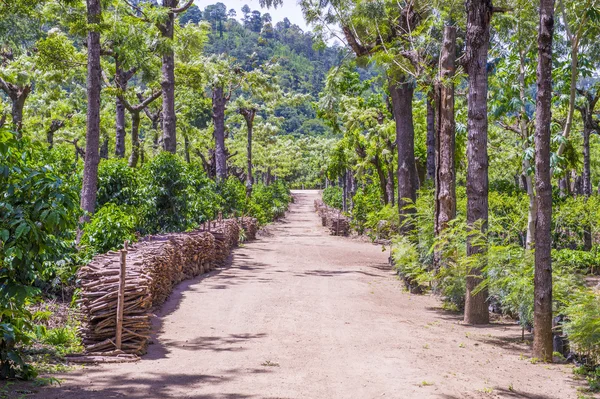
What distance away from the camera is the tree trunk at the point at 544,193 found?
841 cm

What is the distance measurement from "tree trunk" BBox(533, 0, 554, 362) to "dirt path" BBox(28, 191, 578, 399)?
52 cm

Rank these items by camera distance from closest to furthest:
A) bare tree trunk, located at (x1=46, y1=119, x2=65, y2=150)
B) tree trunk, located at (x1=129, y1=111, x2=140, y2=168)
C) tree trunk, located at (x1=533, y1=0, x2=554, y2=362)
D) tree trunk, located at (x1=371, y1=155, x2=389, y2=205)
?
tree trunk, located at (x1=533, y1=0, x2=554, y2=362) < tree trunk, located at (x1=129, y1=111, x2=140, y2=168) < tree trunk, located at (x1=371, y1=155, x2=389, y2=205) < bare tree trunk, located at (x1=46, y1=119, x2=65, y2=150)

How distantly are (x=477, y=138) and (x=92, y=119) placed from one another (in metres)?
8.10

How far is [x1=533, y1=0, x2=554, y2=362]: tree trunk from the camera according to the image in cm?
841

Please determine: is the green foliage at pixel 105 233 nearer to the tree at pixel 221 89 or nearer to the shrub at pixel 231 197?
the shrub at pixel 231 197

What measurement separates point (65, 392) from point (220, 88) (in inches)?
1009

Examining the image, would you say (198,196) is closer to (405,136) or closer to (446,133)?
(405,136)

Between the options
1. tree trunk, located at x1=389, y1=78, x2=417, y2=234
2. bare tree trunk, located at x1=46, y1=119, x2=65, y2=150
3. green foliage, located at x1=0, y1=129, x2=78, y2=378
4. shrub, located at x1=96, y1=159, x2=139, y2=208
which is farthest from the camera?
bare tree trunk, located at x1=46, y1=119, x2=65, y2=150

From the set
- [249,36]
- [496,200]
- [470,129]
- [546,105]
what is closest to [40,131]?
[496,200]

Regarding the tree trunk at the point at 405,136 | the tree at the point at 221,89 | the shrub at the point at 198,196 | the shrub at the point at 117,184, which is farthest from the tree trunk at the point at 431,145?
the tree at the point at 221,89

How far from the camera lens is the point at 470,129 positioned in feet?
35.5

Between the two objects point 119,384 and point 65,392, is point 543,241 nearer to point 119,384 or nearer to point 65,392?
point 119,384

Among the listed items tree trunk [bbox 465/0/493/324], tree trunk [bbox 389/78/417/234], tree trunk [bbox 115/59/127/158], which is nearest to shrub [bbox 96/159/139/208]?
tree trunk [bbox 115/59/127/158]

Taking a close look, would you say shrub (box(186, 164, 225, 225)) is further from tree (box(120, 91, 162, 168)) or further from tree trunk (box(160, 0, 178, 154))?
tree (box(120, 91, 162, 168))
